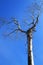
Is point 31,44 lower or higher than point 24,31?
lower

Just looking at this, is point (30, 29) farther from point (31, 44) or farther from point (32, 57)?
point (32, 57)

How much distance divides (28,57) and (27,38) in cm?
151

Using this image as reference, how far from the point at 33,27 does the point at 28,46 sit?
1.50 metres

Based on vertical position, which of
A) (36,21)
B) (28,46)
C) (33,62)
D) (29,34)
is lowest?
(33,62)

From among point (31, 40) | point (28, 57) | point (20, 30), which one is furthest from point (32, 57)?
point (20, 30)

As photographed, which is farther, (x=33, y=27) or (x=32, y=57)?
(x=33, y=27)

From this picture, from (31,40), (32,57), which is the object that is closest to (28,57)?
(32,57)

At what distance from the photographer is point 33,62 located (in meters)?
12.7

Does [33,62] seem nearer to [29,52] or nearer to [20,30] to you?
[29,52]

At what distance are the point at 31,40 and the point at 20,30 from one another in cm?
109

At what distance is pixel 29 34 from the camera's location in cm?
1397

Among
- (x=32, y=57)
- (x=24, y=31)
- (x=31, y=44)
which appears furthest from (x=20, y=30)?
(x=32, y=57)

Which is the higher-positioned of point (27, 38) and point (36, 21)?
point (36, 21)

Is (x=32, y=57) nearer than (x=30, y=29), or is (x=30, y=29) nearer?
(x=32, y=57)
